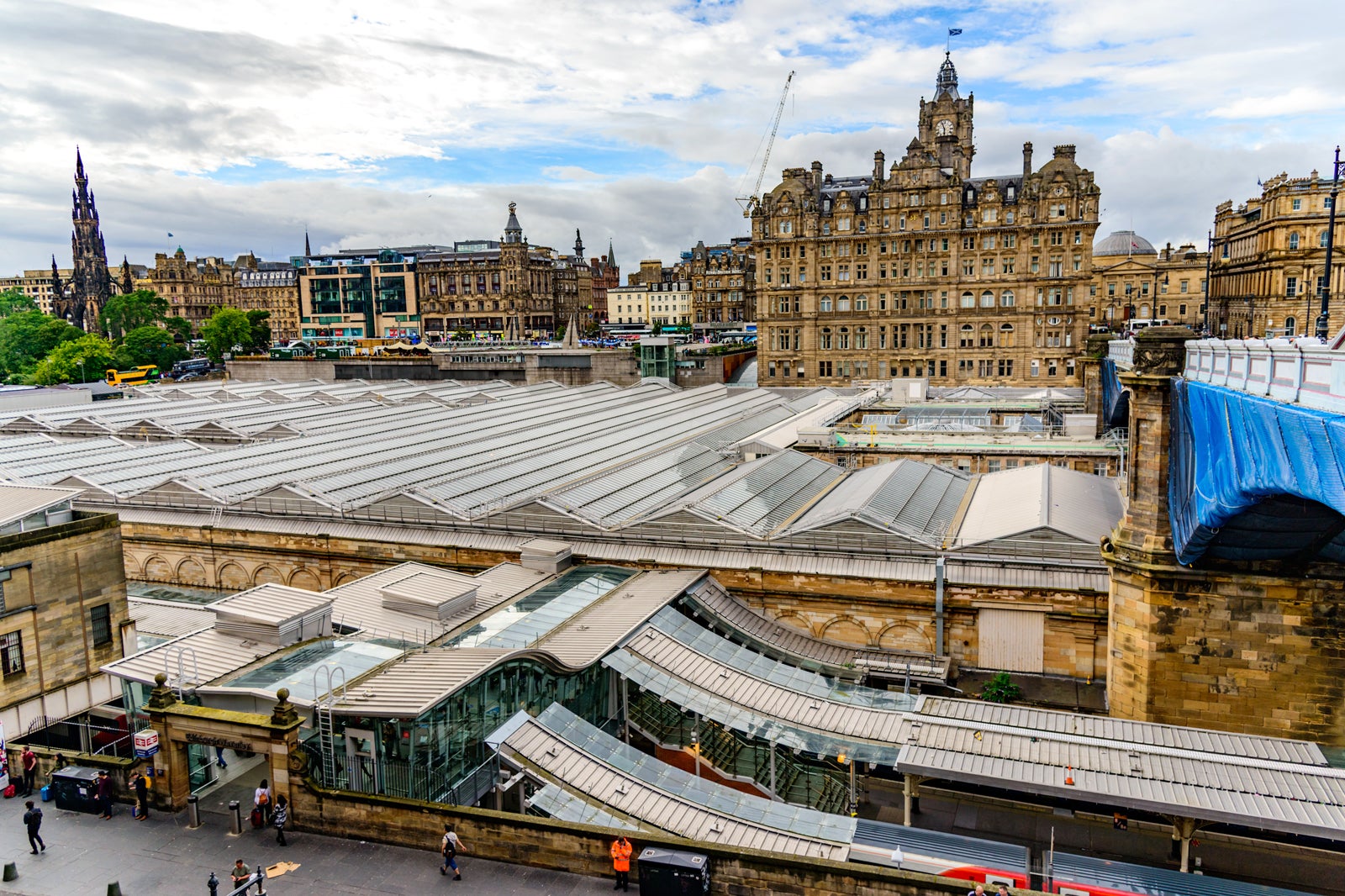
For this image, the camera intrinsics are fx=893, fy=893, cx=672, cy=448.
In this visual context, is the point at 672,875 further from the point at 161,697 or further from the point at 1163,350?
the point at 1163,350

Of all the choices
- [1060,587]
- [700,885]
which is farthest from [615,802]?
[1060,587]

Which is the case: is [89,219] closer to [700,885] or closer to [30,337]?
[30,337]

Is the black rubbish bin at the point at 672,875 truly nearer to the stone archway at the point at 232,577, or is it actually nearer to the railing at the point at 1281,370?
the railing at the point at 1281,370

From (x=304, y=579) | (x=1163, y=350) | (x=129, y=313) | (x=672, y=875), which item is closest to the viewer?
(x=672, y=875)

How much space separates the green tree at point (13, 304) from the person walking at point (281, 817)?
17832 centimetres

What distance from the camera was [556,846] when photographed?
18484 mm

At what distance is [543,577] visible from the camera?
110 feet

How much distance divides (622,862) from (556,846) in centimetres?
160

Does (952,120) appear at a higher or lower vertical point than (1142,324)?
higher

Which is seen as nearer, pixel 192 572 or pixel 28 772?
pixel 28 772

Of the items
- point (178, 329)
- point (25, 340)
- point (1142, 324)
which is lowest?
point (1142, 324)

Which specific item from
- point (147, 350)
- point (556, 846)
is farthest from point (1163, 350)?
point (147, 350)

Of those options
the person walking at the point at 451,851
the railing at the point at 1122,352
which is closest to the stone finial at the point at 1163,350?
the railing at the point at 1122,352

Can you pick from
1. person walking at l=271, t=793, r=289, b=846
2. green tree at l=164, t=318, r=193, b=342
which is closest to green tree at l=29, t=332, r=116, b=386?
green tree at l=164, t=318, r=193, b=342
